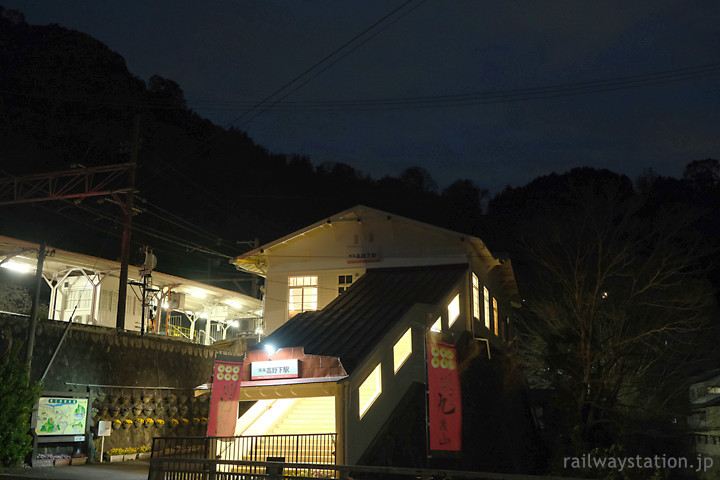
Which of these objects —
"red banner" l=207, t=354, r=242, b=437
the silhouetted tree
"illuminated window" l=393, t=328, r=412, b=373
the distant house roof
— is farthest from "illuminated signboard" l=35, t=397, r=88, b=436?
the silhouetted tree

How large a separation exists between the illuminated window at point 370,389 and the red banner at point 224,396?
11.8 ft

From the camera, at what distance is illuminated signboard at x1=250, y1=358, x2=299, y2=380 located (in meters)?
17.0

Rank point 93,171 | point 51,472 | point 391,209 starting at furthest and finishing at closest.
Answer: point 391,209 → point 93,171 → point 51,472

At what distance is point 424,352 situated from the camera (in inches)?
768

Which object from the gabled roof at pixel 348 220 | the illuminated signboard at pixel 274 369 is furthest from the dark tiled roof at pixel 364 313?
the gabled roof at pixel 348 220

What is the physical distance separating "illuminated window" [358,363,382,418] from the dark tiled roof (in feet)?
3.11

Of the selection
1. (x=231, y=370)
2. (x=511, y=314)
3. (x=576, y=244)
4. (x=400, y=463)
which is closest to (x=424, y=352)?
(x=400, y=463)

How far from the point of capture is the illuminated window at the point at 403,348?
61.4ft

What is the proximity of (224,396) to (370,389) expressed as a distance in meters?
4.25

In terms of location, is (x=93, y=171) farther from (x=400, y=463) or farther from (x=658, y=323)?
(x=658, y=323)

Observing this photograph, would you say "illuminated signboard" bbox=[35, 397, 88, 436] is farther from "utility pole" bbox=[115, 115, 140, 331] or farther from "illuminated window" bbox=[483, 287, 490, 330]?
"illuminated window" bbox=[483, 287, 490, 330]

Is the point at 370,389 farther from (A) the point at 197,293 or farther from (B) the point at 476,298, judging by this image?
(A) the point at 197,293

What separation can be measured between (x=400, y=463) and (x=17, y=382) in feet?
36.3

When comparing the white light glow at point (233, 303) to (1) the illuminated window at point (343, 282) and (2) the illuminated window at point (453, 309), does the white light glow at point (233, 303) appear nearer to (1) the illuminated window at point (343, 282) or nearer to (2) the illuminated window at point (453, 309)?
(1) the illuminated window at point (343, 282)
